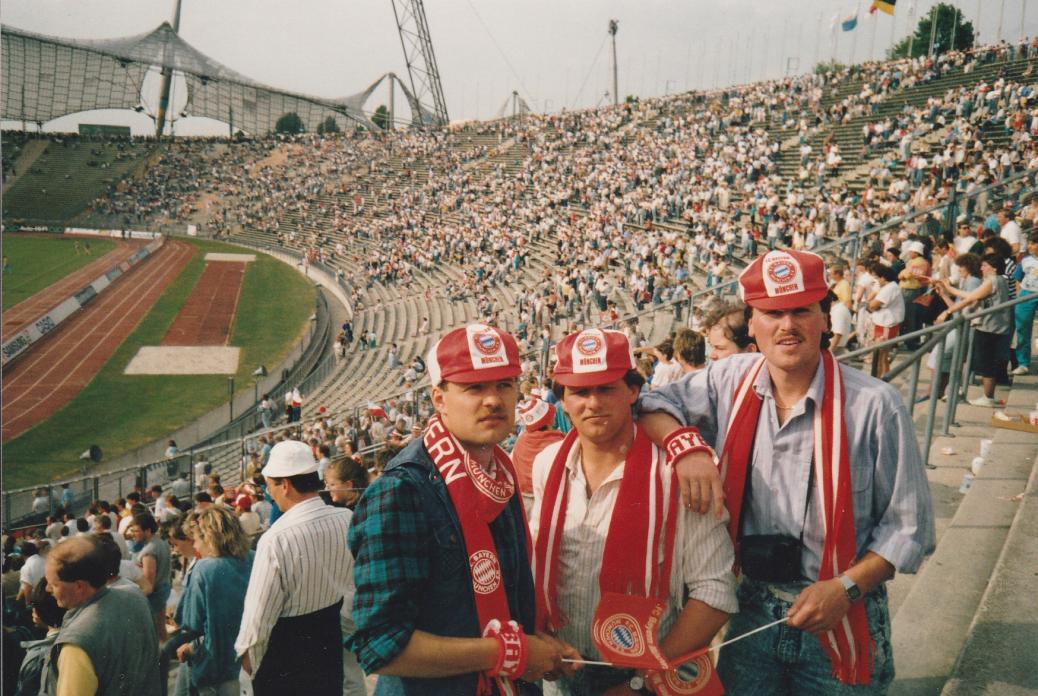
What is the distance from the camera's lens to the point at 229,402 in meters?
26.8

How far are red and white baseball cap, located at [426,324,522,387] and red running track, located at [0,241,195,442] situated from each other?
26514 millimetres

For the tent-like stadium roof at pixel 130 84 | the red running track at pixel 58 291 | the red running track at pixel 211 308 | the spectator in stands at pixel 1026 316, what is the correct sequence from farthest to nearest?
1. the tent-like stadium roof at pixel 130 84
2. the red running track at pixel 58 291
3. the red running track at pixel 211 308
4. the spectator in stands at pixel 1026 316

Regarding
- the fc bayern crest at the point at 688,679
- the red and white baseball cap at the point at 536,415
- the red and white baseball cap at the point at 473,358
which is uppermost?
the red and white baseball cap at the point at 473,358

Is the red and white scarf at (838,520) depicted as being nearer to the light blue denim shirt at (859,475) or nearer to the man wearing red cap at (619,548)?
the light blue denim shirt at (859,475)

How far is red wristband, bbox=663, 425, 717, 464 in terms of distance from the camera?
2.30 meters

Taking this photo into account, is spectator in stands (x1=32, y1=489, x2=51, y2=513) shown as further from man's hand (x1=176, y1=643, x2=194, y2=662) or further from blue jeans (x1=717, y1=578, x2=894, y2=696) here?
blue jeans (x1=717, y1=578, x2=894, y2=696)

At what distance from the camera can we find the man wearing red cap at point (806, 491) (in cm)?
225

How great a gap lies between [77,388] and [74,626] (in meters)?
29.5

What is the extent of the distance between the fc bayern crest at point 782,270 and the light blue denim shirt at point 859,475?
0.94 feet

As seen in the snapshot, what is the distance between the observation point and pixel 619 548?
7.68ft

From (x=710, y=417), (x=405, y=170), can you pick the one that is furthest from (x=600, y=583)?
(x=405, y=170)

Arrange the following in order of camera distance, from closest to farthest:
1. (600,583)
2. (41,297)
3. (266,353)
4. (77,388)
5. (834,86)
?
(600,583)
(77,388)
(266,353)
(834,86)
(41,297)

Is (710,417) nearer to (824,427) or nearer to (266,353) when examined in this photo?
(824,427)

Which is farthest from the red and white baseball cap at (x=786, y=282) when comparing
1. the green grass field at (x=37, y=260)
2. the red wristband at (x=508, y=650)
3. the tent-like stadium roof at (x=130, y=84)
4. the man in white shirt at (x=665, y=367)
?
the tent-like stadium roof at (x=130, y=84)
